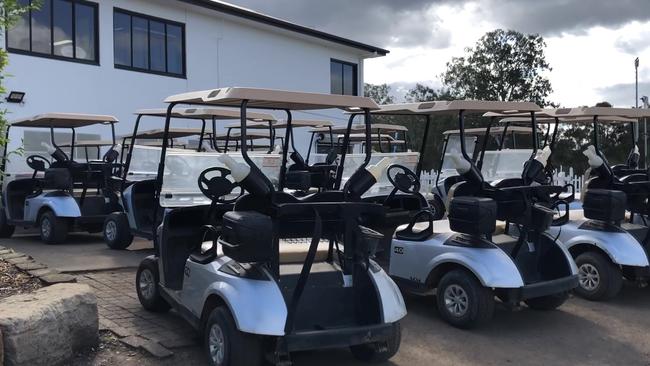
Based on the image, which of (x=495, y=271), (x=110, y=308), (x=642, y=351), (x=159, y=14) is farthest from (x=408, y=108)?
(x=159, y=14)

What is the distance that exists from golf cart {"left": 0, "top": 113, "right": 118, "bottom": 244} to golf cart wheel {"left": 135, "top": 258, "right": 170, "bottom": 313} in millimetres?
4149

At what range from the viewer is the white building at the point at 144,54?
12.9 m

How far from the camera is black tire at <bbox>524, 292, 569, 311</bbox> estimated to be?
5592 mm

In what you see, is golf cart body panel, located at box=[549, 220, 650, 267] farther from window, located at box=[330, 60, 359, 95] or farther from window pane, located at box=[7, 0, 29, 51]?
window, located at box=[330, 60, 359, 95]

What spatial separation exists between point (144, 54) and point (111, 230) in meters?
8.07

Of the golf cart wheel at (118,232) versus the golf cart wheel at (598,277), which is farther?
the golf cart wheel at (118,232)

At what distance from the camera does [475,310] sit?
195 inches

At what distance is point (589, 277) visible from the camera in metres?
6.20

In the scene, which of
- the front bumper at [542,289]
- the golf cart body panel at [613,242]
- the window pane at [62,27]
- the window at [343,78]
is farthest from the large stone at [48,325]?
the window at [343,78]

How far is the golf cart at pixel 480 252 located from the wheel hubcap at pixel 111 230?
433 centimetres

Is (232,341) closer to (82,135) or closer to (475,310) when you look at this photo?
(475,310)

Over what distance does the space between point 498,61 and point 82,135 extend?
19.1 m

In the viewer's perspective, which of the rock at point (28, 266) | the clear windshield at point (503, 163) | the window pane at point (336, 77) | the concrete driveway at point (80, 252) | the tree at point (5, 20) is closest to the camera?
the tree at point (5, 20)

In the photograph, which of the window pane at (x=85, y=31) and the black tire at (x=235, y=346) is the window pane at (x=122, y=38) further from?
the black tire at (x=235, y=346)
